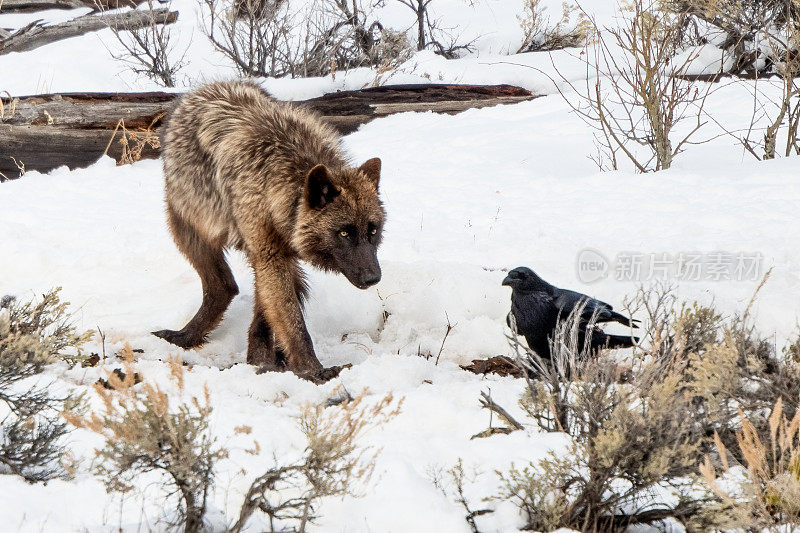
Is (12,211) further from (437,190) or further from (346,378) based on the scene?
(346,378)

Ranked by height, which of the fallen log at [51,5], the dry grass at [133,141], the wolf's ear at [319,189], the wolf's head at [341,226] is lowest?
the wolf's head at [341,226]

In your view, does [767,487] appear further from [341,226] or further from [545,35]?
[545,35]

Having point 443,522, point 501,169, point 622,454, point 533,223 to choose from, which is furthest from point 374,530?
point 501,169

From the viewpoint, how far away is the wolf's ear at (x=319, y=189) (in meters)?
4.96

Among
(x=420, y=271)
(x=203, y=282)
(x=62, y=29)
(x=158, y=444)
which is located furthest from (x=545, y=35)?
(x=158, y=444)

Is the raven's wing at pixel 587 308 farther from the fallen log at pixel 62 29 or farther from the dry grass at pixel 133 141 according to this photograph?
the fallen log at pixel 62 29

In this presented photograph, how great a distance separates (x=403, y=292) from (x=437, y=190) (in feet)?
8.55

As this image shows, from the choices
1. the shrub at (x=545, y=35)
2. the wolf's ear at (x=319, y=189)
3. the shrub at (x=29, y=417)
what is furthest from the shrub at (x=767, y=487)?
the shrub at (x=545, y=35)

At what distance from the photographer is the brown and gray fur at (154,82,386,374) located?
202 inches

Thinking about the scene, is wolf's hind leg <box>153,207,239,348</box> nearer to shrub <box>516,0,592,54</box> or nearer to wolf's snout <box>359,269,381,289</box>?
wolf's snout <box>359,269,381,289</box>

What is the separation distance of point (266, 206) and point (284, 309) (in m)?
0.73

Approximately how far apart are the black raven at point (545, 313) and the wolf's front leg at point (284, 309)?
1470mm

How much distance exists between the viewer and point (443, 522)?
113 inches

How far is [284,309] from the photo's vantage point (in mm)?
Result: 5430
